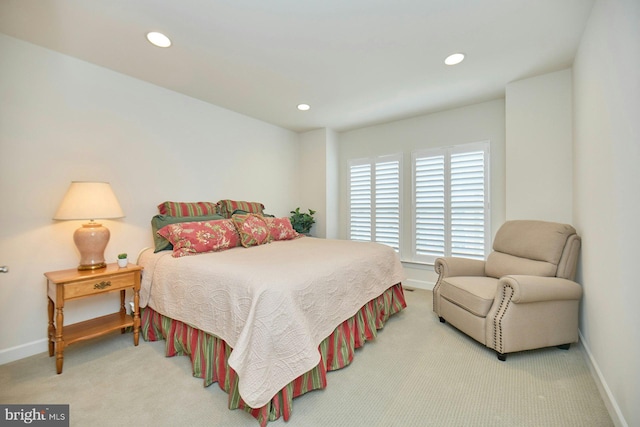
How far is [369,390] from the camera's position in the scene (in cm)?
170

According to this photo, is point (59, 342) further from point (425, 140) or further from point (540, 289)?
point (425, 140)

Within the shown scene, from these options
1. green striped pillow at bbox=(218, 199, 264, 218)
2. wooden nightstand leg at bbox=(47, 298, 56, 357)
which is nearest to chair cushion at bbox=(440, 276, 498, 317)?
green striped pillow at bbox=(218, 199, 264, 218)

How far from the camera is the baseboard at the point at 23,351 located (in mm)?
2000

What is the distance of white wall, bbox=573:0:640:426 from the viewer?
125 cm

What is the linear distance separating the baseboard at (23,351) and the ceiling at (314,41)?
2405mm

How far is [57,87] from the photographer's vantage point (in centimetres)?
224

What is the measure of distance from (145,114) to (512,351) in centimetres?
396

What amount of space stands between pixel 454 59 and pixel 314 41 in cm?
129

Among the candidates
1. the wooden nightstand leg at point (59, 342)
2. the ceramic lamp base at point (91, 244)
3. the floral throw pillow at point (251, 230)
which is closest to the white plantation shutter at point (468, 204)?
the floral throw pillow at point (251, 230)

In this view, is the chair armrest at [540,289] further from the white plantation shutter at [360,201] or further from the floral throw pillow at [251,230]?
the white plantation shutter at [360,201]

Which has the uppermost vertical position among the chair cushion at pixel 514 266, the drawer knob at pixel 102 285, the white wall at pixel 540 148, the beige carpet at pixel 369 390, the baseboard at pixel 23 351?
the white wall at pixel 540 148

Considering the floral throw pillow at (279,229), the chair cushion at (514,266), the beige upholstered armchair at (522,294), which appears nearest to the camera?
the beige upholstered armchair at (522,294)

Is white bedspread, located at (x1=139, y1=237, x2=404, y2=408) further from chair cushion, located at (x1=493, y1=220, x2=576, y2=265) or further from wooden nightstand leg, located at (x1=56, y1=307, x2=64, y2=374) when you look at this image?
chair cushion, located at (x1=493, y1=220, x2=576, y2=265)

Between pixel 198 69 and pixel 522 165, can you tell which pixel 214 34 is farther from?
pixel 522 165
